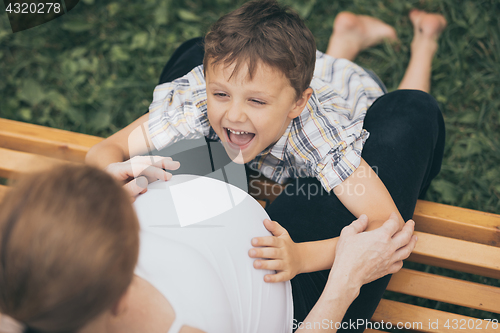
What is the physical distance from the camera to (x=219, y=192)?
1169 mm

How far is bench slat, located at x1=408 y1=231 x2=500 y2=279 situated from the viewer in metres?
1.56

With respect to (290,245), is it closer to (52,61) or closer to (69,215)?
(69,215)

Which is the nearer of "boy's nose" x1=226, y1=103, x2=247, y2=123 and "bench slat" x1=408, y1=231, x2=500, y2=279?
"boy's nose" x1=226, y1=103, x2=247, y2=123

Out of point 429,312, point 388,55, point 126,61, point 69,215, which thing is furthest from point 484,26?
point 69,215

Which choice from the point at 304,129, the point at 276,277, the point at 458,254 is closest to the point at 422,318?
the point at 458,254

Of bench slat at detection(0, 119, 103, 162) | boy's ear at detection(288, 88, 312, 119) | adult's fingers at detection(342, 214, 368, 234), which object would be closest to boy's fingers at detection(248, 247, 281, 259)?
adult's fingers at detection(342, 214, 368, 234)

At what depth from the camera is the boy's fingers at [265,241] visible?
3.72 ft

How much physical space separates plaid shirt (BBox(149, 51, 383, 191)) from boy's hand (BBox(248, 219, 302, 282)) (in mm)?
371

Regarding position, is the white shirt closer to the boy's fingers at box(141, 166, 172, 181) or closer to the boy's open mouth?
the boy's fingers at box(141, 166, 172, 181)

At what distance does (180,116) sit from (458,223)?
136cm

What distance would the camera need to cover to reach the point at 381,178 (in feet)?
4.97

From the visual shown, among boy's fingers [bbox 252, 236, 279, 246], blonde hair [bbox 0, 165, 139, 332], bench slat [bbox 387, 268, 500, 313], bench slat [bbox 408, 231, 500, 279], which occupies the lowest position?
bench slat [bbox 387, 268, 500, 313]

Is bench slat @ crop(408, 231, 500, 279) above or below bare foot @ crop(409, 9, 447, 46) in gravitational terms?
below

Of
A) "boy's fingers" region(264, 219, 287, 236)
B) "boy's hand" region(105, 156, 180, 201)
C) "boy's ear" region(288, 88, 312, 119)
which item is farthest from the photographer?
"boy's ear" region(288, 88, 312, 119)
